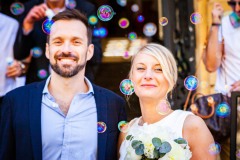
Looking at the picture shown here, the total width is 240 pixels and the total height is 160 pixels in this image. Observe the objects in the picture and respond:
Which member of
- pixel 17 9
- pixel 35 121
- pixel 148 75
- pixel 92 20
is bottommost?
pixel 35 121

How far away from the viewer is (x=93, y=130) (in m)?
3.12

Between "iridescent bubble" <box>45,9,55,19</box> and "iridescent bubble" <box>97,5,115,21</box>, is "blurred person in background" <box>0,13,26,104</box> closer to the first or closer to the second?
"iridescent bubble" <box>45,9,55,19</box>

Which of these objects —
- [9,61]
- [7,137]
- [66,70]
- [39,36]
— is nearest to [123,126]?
[66,70]

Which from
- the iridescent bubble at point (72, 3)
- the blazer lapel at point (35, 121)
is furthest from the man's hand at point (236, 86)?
the blazer lapel at point (35, 121)

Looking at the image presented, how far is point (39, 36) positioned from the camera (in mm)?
4172

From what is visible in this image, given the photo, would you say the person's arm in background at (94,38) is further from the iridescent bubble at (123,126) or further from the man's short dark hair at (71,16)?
the iridescent bubble at (123,126)

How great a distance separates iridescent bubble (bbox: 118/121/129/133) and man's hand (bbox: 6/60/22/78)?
5.11 feet

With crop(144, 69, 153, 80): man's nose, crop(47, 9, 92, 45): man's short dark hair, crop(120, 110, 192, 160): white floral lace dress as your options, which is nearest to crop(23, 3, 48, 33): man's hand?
crop(47, 9, 92, 45): man's short dark hair

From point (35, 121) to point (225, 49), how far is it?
6.25ft

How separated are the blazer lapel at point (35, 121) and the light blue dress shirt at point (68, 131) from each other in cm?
4

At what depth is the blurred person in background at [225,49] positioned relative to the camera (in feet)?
13.2

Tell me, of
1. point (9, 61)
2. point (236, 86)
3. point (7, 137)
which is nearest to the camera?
point (7, 137)

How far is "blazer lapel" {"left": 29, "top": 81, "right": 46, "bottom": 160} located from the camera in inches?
118

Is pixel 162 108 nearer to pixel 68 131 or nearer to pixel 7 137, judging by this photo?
pixel 68 131
